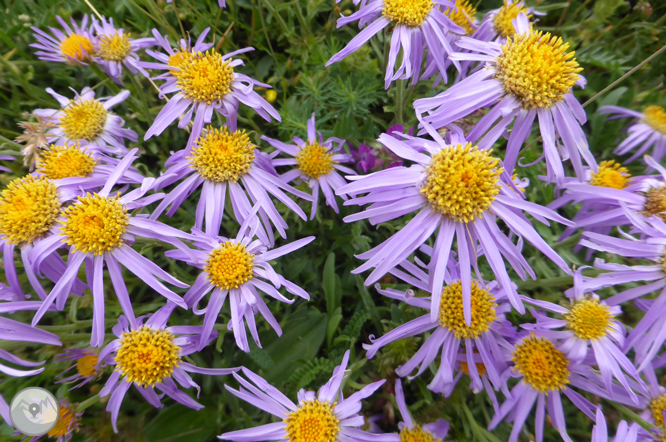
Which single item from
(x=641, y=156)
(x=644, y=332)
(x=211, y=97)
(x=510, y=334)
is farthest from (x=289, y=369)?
(x=641, y=156)

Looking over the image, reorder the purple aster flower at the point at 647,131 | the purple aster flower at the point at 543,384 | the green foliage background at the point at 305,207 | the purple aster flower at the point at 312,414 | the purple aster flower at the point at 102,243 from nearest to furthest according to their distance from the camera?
the purple aster flower at the point at 102,243
the purple aster flower at the point at 312,414
the purple aster flower at the point at 543,384
the green foliage background at the point at 305,207
the purple aster flower at the point at 647,131

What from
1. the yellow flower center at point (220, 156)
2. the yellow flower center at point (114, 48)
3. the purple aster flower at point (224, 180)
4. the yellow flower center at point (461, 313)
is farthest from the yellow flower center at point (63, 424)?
the yellow flower center at point (114, 48)

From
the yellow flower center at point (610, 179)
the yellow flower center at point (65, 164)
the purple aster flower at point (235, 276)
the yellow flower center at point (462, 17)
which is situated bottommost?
the purple aster flower at point (235, 276)

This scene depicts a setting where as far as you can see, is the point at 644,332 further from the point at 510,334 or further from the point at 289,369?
the point at 289,369

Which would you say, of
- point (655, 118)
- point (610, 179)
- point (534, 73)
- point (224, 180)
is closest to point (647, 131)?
point (655, 118)

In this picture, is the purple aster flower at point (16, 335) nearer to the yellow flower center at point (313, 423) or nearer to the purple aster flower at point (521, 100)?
the yellow flower center at point (313, 423)
